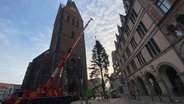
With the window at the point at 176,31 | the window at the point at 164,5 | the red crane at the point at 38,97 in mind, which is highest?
the window at the point at 164,5

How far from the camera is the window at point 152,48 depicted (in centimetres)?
1407

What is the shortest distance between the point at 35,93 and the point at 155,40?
1737 cm

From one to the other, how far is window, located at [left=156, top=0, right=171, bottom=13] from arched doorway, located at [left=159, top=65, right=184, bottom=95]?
260 inches

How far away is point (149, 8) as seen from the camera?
1409 cm

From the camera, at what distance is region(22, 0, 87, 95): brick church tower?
2670 centimetres

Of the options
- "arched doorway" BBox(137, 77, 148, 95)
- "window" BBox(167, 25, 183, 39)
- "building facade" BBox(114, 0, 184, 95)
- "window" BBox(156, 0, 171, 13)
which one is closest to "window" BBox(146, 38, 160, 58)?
"building facade" BBox(114, 0, 184, 95)

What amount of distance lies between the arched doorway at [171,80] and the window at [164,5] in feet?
21.6

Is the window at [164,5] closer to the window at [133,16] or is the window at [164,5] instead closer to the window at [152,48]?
the window at [152,48]

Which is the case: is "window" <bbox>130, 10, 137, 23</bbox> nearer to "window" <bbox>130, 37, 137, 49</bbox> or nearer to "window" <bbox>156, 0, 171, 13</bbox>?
"window" <bbox>130, 37, 137, 49</bbox>

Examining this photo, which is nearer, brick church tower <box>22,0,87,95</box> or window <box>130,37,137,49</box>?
window <box>130,37,137,49</box>

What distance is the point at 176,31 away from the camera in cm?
1105

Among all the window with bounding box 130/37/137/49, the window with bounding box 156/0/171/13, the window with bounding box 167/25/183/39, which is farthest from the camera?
the window with bounding box 130/37/137/49

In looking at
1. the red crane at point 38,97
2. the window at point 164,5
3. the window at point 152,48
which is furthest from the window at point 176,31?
the red crane at point 38,97

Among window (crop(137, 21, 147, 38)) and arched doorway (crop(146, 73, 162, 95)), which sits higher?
window (crop(137, 21, 147, 38))
